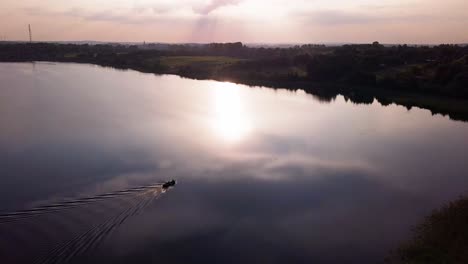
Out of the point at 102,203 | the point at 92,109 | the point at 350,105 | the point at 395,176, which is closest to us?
the point at 102,203

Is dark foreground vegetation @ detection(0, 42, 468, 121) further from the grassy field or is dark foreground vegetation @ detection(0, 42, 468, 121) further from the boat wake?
the boat wake

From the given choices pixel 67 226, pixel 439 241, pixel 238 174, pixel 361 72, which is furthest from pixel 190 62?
pixel 439 241

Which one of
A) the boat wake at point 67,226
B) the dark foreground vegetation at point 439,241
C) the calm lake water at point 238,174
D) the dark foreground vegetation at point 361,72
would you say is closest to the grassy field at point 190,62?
the dark foreground vegetation at point 361,72

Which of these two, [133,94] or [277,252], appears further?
[133,94]

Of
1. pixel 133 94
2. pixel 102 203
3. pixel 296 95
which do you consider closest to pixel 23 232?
pixel 102 203

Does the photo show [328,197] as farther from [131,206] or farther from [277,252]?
[131,206]

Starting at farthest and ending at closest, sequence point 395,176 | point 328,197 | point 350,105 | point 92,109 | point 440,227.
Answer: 1. point 350,105
2. point 92,109
3. point 395,176
4. point 328,197
5. point 440,227

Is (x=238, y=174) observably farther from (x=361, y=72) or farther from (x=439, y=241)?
(x=361, y=72)
